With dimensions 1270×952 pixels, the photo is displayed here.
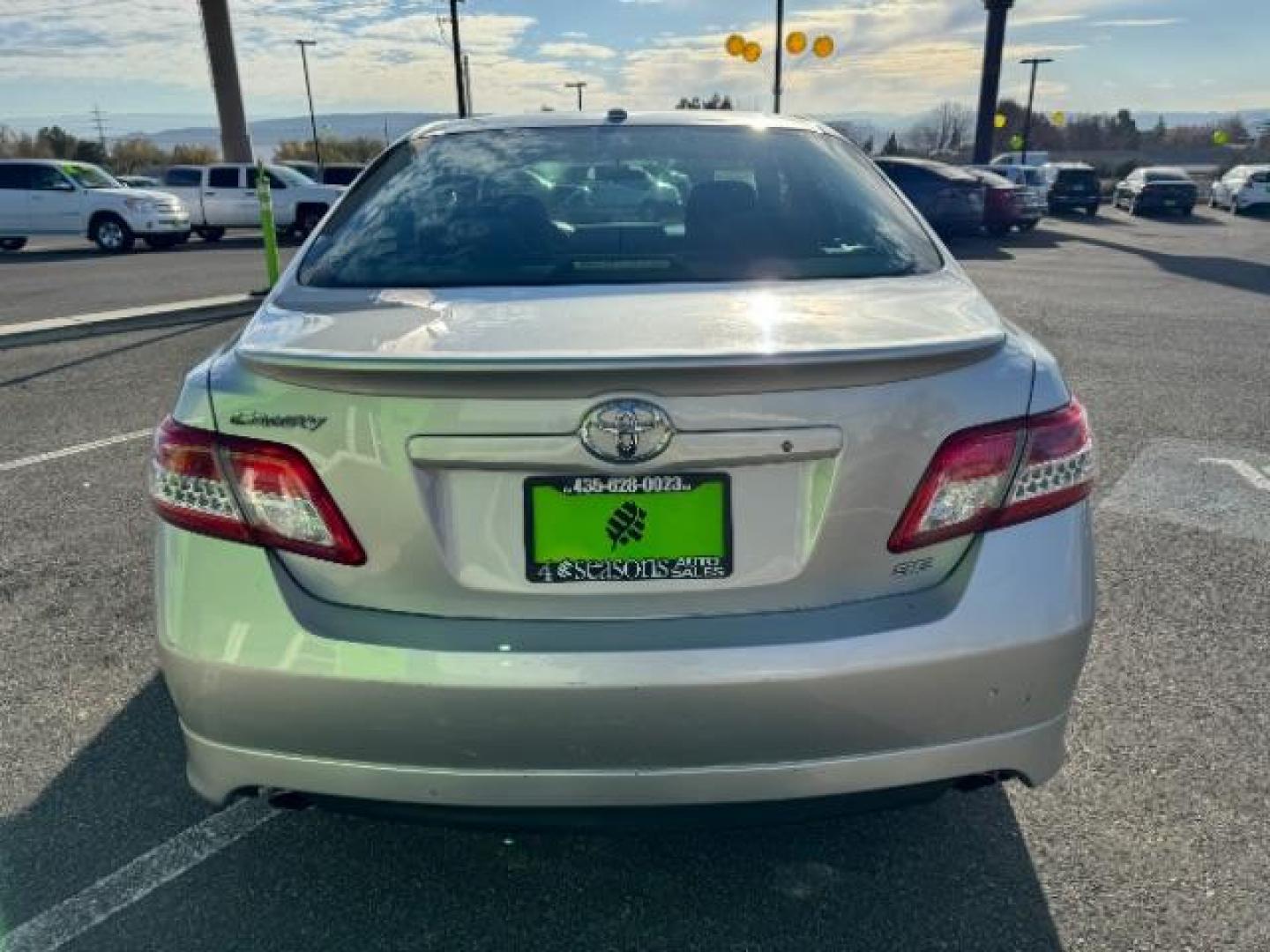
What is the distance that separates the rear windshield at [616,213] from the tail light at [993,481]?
670 millimetres

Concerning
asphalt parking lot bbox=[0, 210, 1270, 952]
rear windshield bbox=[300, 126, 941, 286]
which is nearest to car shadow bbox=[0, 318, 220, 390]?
asphalt parking lot bbox=[0, 210, 1270, 952]

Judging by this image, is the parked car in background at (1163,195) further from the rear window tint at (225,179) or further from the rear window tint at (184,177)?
the rear window tint at (184,177)

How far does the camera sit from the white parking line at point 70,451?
5.18 metres

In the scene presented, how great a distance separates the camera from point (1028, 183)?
28.0 m

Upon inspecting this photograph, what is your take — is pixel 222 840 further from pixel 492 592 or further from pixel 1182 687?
pixel 1182 687

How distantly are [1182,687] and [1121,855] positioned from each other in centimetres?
90

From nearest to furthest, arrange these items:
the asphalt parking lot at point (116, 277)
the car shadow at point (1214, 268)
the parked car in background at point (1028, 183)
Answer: the asphalt parking lot at point (116, 277) < the car shadow at point (1214, 268) < the parked car in background at point (1028, 183)

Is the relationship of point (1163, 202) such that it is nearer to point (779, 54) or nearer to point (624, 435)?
point (779, 54)

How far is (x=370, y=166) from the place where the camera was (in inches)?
122

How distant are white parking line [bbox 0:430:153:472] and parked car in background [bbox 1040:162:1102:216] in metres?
30.0

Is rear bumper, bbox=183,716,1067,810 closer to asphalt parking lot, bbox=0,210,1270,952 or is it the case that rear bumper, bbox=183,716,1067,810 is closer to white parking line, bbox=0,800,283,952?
asphalt parking lot, bbox=0,210,1270,952

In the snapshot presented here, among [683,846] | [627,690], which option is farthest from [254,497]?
[683,846]

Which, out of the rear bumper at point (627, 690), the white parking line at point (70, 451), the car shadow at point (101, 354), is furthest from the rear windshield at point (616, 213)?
the car shadow at point (101, 354)

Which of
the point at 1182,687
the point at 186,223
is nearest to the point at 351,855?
the point at 1182,687
